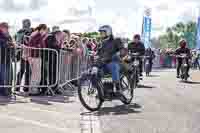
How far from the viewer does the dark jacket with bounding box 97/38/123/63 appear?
10.9 metres

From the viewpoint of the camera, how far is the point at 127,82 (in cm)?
1188

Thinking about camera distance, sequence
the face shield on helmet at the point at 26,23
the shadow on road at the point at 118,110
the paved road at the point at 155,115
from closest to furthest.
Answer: the paved road at the point at 155,115 → the shadow on road at the point at 118,110 → the face shield on helmet at the point at 26,23

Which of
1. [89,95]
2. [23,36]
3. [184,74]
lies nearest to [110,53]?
[89,95]

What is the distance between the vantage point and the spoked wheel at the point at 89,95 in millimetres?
10275

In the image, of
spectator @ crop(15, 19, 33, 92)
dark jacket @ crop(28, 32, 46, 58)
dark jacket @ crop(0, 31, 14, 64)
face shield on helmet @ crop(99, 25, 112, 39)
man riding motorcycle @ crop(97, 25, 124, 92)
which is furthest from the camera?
spectator @ crop(15, 19, 33, 92)

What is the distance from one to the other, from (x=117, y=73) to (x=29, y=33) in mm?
3154

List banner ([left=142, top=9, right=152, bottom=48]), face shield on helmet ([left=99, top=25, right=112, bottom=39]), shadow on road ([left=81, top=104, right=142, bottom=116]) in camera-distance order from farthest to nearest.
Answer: banner ([left=142, top=9, right=152, bottom=48])
face shield on helmet ([left=99, top=25, right=112, bottom=39])
shadow on road ([left=81, top=104, right=142, bottom=116])

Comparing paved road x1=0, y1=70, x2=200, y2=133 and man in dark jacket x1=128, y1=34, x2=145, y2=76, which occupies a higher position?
man in dark jacket x1=128, y1=34, x2=145, y2=76

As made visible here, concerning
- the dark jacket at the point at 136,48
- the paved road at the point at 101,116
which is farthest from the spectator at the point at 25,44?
the dark jacket at the point at 136,48

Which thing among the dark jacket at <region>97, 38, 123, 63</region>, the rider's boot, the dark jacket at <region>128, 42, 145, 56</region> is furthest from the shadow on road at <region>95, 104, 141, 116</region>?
the dark jacket at <region>128, 42, 145, 56</region>

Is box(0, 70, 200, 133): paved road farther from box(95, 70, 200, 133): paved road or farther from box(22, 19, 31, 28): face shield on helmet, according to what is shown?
box(22, 19, 31, 28): face shield on helmet

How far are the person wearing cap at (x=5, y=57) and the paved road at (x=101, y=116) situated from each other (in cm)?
48

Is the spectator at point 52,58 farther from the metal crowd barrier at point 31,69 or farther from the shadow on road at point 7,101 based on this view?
the shadow on road at point 7,101

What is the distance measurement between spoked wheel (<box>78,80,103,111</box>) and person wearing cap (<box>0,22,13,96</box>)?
2.34 meters
